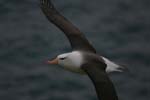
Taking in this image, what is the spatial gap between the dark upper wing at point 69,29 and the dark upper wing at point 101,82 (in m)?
1.15

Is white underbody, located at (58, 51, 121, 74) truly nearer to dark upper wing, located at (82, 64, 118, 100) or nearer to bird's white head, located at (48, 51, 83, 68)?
bird's white head, located at (48, 51, 83, 68)

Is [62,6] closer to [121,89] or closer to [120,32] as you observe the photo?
[120,32]

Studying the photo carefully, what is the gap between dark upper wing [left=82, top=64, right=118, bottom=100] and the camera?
58.2 ft

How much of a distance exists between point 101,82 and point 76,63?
1379 millimetres

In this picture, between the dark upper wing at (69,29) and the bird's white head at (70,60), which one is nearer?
the bird's white head at (70,60)

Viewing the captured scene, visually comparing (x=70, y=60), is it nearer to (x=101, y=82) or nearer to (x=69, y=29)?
(x=69, y=29)

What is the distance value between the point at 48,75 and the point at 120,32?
290cm

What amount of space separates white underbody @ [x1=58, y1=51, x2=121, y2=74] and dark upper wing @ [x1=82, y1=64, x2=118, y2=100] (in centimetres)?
26

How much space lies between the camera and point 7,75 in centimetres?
2386

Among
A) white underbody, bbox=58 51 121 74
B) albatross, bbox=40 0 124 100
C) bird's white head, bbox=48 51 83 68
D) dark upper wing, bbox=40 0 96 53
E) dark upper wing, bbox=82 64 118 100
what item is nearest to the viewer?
dark upper wing, bbox=82 64 118 100

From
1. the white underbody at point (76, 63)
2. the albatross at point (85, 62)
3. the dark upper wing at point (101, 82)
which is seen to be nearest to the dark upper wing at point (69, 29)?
the albatross at point (85, 62)

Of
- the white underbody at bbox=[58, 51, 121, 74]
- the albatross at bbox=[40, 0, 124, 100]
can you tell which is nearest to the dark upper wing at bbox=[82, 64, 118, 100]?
the albatross at bbox=[40, 0, 124, 100]

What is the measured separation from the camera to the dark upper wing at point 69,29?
20.1m

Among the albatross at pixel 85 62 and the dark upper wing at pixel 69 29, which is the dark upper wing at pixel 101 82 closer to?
the albatross at pixel 85 62
